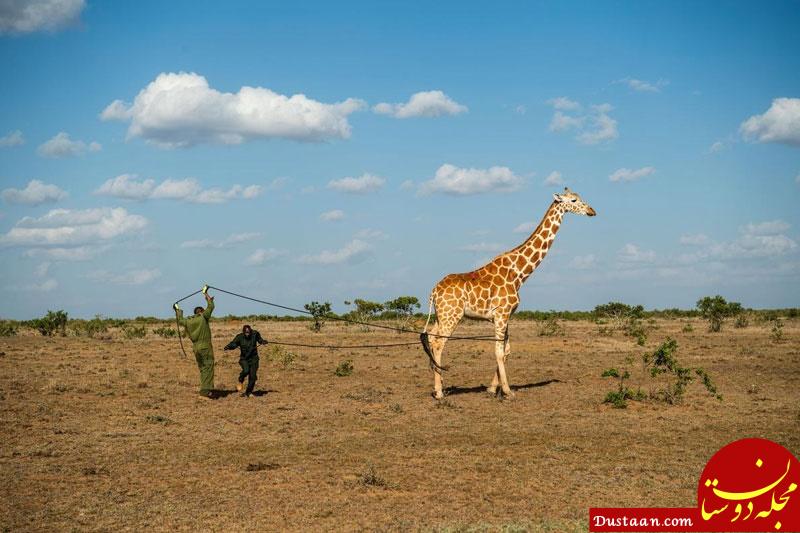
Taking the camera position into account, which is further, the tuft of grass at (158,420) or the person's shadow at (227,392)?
the person's shadow at (227,392)

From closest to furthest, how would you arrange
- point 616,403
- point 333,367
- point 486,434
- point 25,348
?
point 486,434, point 616,403, point 333,367, point 25,348

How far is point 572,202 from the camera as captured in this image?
61.9 ft

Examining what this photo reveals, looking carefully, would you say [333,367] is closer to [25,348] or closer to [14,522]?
[25,348]

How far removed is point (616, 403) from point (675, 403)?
1.52 meters

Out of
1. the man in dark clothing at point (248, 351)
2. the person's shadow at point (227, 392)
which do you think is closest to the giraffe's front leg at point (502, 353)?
the man in dark clothing at point (248, 351)

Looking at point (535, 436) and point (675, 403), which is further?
point (675, 403)

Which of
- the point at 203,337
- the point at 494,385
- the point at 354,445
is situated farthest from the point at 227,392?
the point at 354,445

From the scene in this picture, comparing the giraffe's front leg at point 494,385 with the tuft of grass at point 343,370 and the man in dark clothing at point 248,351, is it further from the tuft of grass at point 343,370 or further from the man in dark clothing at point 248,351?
the tuft of grass at point 343,370

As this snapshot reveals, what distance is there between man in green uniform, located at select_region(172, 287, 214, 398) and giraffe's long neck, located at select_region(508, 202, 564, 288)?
7.54 metres

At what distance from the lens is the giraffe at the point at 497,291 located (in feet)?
59.3

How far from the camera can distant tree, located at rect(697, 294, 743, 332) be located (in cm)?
4078

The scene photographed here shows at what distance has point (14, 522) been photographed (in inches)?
371

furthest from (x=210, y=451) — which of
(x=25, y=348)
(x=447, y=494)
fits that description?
(x=25, y=348)

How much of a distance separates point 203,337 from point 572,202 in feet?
31.6
